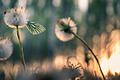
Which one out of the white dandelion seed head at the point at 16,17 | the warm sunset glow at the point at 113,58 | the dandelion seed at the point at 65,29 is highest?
the white dandelion seed head at the point at 16,17

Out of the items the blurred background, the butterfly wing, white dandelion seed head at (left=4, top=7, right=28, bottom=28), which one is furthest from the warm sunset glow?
white dandelion seed head at (left=4, top=7, right=28, bottom=28)

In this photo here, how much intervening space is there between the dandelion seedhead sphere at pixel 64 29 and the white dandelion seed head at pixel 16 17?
0.19 m

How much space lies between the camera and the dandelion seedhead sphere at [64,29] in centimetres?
193

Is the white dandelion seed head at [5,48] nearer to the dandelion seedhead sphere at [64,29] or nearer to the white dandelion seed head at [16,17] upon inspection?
the white dandelion seed head at [16,17]

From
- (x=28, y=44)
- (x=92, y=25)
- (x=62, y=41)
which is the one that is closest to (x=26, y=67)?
(x=28, y=44)

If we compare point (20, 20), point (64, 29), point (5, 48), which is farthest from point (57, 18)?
point (5, 48)

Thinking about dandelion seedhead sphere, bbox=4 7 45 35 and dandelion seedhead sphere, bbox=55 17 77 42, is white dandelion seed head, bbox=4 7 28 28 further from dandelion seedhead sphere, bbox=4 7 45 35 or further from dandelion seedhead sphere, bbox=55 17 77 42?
dandelion seedhead sphere, bbox=55 17 77 42

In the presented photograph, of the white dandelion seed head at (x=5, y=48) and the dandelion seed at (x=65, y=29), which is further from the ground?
the dandelion seed at (x=65, y=29)

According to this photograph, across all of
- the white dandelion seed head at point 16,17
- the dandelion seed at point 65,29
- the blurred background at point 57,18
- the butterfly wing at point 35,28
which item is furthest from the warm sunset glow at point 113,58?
the white dandelion seed head at point 16,17

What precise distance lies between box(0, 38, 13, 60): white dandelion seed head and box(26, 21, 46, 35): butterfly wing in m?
0.14

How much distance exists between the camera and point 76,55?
197 centimetres

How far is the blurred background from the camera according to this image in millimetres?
1931

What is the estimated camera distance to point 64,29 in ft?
6.33

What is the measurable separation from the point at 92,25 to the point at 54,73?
1.19 feet
